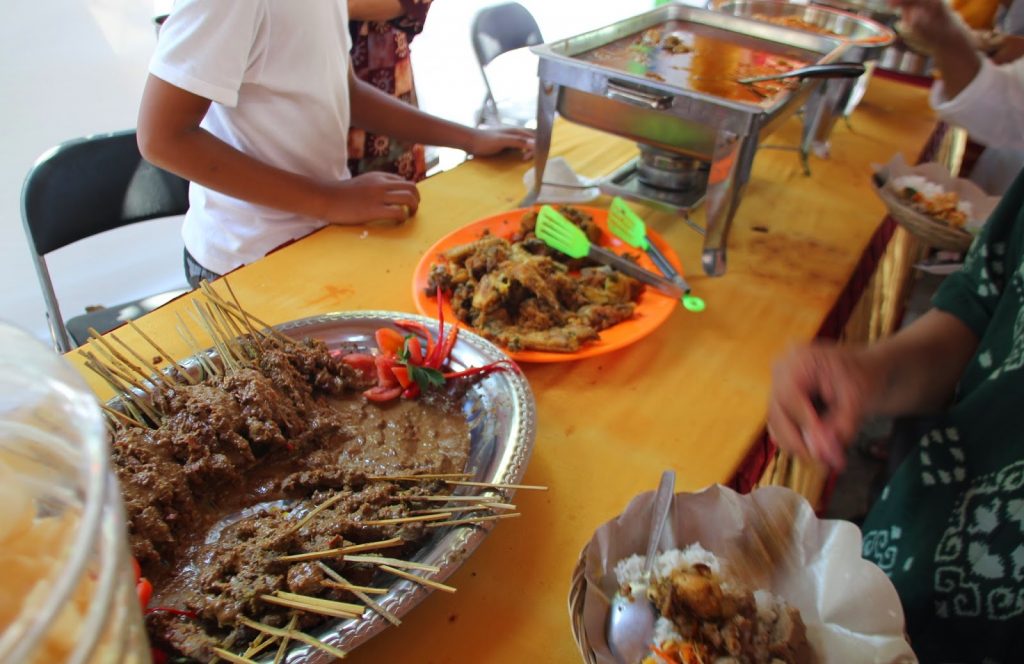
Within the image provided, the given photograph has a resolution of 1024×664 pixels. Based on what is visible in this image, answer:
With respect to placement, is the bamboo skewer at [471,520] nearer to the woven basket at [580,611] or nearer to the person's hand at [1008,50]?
the woven basket at [580,611]

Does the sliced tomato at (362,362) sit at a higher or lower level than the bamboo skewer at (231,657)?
lower

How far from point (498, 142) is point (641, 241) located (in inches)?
29.0

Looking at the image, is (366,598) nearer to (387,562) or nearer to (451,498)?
(387,562)

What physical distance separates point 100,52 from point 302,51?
1578 mm

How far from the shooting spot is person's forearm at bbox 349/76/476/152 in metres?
1.98

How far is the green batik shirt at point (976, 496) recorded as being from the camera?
896 mm

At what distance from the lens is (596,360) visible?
1228 millimetres

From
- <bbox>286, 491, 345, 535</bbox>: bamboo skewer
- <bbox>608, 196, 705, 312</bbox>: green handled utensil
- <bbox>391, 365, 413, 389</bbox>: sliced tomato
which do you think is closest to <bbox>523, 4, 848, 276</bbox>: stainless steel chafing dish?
<bbox>608, 196, 705, 312</bbox>: green handled utensil

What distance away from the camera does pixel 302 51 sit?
1515 mm

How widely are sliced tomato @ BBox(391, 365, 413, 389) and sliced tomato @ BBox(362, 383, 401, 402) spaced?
14 millimetres

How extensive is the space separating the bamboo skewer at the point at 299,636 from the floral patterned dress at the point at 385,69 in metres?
1.67

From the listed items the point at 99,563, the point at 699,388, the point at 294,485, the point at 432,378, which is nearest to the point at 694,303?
the point at 699,388

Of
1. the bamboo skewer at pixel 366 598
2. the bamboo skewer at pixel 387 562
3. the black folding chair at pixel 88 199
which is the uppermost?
the bamboo skewer at pixel 387 562

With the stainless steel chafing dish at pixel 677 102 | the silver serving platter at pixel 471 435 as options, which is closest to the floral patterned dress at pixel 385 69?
the stainless steel chafing dish at pixel 677 102
